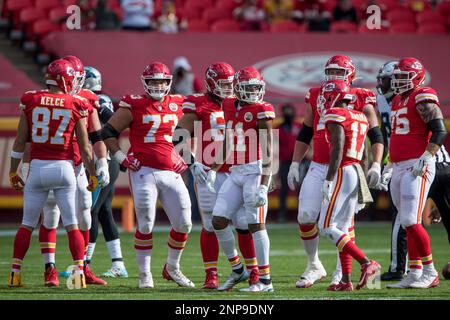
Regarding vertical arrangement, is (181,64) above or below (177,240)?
above

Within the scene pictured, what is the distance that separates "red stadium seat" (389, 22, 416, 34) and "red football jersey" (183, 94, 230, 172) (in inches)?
413

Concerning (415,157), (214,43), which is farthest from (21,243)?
(214,43)

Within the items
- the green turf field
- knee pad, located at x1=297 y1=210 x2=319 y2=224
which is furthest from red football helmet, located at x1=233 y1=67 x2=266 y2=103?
the green turf field

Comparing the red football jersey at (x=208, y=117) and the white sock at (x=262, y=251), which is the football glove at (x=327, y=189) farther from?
the red football jersey at (x=208, y=117)

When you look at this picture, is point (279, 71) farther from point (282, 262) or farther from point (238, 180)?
point (238, 180)

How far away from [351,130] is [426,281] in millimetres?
1332

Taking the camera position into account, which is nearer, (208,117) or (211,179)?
(211,179)

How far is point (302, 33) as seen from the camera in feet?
58.0

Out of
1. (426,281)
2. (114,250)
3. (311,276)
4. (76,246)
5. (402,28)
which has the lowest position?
(114,250)

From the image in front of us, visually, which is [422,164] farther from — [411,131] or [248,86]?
[248,86]

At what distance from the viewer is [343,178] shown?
8.19 metres

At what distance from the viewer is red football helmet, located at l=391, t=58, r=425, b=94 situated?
8492mm

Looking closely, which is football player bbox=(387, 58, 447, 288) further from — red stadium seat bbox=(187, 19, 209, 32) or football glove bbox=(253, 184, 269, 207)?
red stadium seat bbox=(187, 19, 209, 32)

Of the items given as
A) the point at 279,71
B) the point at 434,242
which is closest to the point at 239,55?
the point at 279,71
